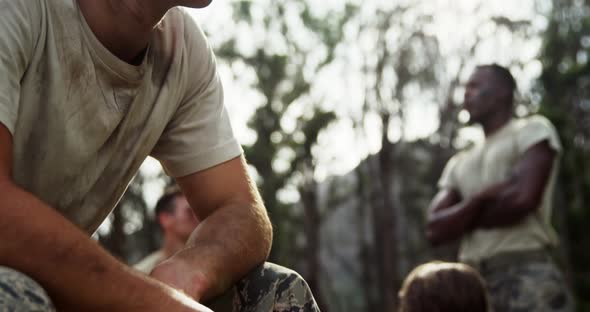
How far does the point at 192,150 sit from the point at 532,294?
2.78m

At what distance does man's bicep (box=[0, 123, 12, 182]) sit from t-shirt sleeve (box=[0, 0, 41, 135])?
0.05 feet

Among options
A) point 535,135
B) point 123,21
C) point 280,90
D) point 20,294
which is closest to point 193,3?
point 123,21

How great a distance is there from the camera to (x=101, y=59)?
2049 millimetres

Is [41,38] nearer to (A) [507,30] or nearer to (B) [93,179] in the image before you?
(B) [93,179]

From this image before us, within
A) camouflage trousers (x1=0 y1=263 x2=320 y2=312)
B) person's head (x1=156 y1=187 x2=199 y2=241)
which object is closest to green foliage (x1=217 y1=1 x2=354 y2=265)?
person's head (x1=156 y1=187 x2=199 y2=241)

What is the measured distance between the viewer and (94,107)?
2.06 m

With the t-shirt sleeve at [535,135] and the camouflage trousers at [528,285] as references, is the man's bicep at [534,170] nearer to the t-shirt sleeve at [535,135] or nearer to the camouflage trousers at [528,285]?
the t-shirt sleeve at [535,135]

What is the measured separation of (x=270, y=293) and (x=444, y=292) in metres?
1.61

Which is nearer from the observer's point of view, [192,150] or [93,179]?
[93,179]

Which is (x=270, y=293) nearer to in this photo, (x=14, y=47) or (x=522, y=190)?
(x=14, y=47)

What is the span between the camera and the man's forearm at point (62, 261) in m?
1.65

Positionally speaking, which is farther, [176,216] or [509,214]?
[176,216]

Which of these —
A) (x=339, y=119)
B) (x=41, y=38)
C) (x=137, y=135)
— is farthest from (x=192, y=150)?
(x=339, y=119)

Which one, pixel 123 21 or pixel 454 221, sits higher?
pixel 123 21
